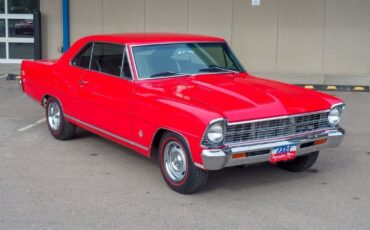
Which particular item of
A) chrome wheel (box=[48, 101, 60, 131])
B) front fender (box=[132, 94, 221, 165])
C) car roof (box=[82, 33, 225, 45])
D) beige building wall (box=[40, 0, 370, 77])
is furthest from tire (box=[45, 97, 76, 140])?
beige building wall (box=[40, 0, 370, 77])

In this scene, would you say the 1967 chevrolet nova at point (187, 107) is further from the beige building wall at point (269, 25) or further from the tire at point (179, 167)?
the beige building wall at point (269, 25)

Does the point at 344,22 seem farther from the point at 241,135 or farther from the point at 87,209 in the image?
the point at 87,209

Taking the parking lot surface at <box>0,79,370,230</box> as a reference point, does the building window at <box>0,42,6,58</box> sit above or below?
above

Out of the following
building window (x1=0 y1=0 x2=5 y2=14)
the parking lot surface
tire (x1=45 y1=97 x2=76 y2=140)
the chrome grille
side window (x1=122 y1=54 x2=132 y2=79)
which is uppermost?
building window (x1=0 y1=0 x2=5 y2=14)

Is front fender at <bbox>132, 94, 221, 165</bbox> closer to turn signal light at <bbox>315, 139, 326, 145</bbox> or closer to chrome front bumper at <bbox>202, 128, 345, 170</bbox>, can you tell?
chrome front bumper at <bbox>202, 128, 345, 170</bbox>

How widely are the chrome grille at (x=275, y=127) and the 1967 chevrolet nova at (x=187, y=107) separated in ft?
0.03

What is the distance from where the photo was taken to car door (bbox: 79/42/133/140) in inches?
245

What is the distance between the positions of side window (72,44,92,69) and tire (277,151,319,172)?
279cm

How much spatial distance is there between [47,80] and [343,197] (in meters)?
4.31

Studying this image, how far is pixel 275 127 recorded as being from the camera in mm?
5531

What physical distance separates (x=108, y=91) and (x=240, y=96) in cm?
166

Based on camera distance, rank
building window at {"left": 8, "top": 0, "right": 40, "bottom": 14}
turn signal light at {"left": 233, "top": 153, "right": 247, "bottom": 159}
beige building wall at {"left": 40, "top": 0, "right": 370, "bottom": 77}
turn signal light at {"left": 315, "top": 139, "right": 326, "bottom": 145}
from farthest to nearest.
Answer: building window at {"left": 8, "top": 0, "right": 40, "bottom": 14} < beige building wall at {"left": 40, "top": 0, "right": 370, "bottom": 77} < turn signal light at {"left": 315, "top": 139, "right": 326, "bottom": 145} < turn signal light at {"left": 233, "top": 153, "right": 247, "bottom": 159}

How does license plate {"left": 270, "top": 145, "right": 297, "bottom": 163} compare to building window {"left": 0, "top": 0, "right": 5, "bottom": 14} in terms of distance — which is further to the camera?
building window {"left": 0, "top": 0, "right": 5, "bottom": 14}

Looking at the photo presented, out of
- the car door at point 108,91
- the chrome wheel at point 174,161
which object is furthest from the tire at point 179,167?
the car door at point 108,91
